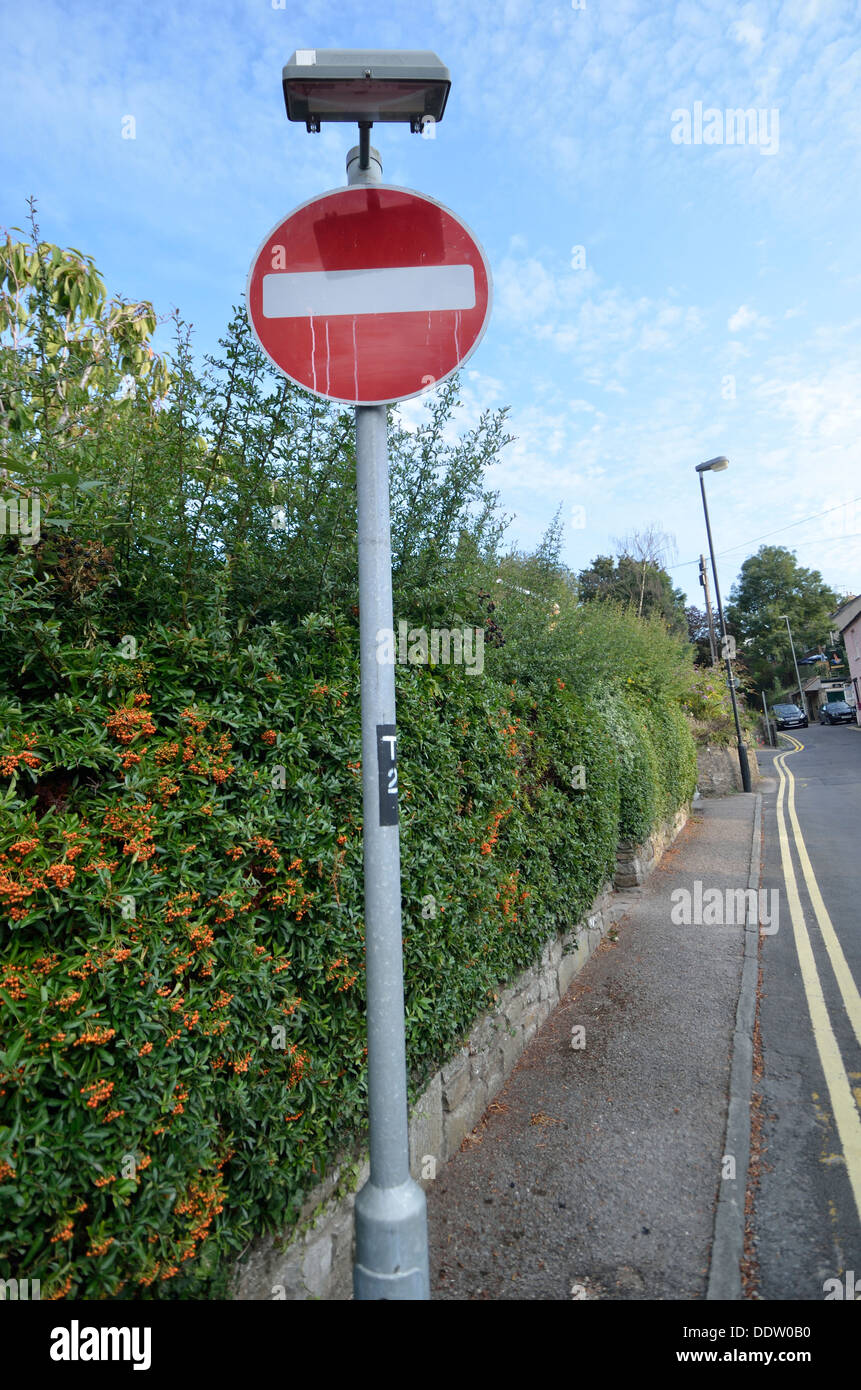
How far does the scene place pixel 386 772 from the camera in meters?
1.85

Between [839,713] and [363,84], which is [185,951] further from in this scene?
[839,713]

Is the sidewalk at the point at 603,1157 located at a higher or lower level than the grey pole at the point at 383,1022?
lower

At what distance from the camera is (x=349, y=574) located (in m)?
3.08

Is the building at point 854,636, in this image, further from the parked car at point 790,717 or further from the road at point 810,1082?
the road at point 810,1082

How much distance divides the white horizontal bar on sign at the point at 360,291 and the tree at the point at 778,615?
6639cm

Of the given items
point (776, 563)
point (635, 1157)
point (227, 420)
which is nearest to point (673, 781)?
point (635, 1157)

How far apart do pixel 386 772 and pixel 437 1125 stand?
264 cm

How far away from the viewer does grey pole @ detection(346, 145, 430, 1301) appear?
5.86 ft

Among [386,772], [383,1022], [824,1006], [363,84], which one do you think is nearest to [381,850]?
[386,772]

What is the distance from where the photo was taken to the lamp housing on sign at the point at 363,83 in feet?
5.77

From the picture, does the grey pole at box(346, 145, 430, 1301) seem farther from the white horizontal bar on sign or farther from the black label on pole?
the white horizontal bar on sign

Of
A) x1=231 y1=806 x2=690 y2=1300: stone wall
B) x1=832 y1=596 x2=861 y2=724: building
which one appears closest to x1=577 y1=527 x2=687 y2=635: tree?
x1=832 y1=596 x2=861 y2=724: building

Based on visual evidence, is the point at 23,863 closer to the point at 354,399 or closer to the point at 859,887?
the point at 354,399

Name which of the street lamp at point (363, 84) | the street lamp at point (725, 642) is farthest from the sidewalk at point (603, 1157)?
the street lamp at point (725, 642)
